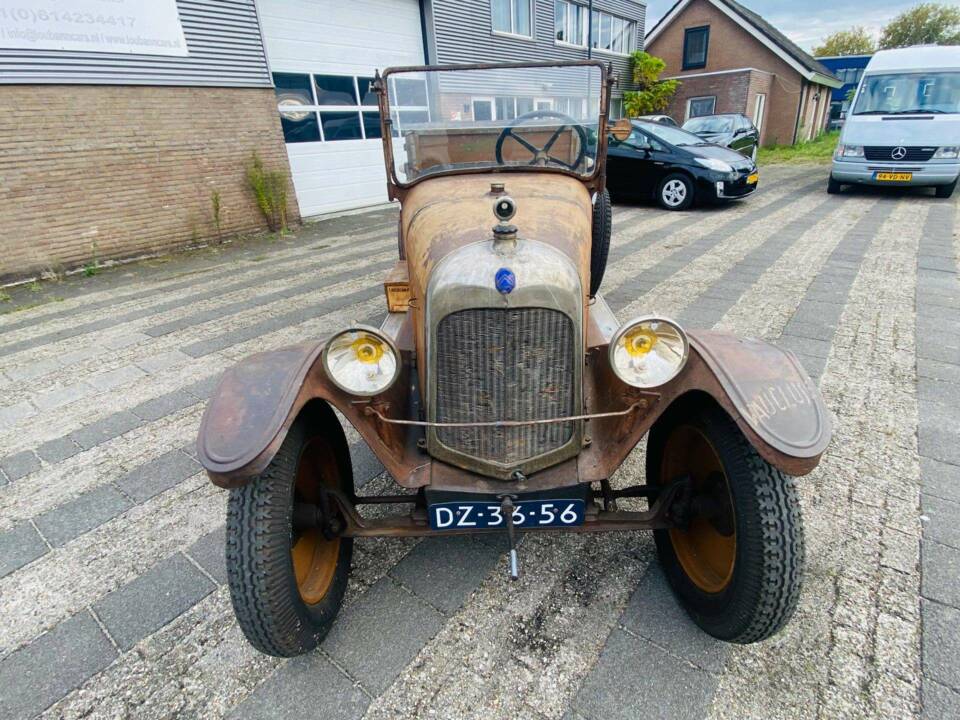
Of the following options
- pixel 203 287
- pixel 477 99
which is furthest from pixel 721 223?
pixel 203 287

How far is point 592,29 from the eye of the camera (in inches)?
637

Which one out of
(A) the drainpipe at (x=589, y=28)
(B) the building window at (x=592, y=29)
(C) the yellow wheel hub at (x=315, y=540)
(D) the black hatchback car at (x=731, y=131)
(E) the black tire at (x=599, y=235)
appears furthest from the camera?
(A) the drainpipe at (x=589, y=28)

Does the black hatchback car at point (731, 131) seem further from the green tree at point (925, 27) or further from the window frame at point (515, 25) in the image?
the green tree at point (925, 27)

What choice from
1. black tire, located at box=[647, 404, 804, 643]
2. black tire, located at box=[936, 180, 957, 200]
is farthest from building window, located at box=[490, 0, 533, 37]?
black tire, located at box=[647, 404, 804, 643]

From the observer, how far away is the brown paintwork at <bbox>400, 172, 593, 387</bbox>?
218 centimetres

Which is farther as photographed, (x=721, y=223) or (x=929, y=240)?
(x=721, y=223)

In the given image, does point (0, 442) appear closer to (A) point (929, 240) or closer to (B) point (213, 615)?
(B) point (213, 615)

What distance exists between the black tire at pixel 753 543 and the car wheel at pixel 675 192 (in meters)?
8.66

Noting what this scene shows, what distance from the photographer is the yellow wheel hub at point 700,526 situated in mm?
1851

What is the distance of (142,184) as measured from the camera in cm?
743

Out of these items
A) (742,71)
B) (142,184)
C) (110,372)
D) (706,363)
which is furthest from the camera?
(742,71)

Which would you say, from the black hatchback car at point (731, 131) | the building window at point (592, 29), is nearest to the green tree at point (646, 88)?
the building window at point (592, 29)

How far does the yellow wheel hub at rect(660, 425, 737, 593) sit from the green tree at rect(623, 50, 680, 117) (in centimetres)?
1905

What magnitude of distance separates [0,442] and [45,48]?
224 inches
